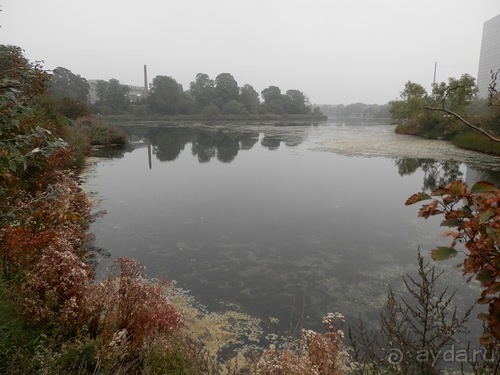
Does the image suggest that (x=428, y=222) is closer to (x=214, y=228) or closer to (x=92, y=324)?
(x=214, y=228)

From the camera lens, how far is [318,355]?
10.6ft

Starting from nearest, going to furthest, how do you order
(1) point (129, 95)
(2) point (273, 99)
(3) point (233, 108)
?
(3) point (233, 108), (2) point (273, 99), (1) point (129, 95)

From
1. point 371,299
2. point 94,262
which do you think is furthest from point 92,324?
point 371,299

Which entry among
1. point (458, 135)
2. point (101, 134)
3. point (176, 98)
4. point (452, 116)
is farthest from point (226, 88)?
point (452, 116)

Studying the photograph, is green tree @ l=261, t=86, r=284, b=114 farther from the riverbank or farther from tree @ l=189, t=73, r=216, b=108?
the riverbank

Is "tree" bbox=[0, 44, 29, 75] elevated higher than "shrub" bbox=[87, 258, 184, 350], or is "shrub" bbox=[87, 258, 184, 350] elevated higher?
"tree" bbox=[0, 44, 29, 75]

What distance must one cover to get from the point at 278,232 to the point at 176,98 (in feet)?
273

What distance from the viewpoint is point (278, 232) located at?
324 inches

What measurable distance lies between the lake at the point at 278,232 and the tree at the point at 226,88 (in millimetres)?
83087

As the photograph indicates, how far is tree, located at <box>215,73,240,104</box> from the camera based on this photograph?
96438 mm

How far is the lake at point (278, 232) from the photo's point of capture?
5.41 metres

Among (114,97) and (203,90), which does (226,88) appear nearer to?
(203,90)

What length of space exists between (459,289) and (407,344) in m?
4.16

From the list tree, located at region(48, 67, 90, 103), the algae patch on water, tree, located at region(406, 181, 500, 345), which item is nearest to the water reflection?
the algae patch on water
